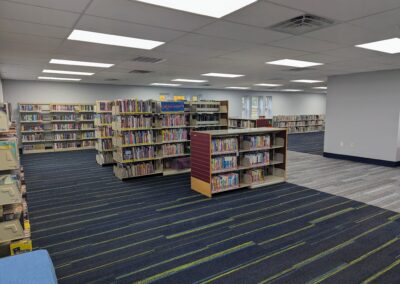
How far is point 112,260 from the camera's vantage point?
303 centimetres

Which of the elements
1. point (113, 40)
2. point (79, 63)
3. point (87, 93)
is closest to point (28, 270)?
point (113, 40)

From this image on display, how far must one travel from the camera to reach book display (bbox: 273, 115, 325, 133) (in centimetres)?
1661

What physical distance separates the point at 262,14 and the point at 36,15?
8.57 feet

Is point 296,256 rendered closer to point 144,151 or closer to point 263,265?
point 263,265

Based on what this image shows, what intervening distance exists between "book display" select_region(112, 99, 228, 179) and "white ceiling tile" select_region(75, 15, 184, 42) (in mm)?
2711

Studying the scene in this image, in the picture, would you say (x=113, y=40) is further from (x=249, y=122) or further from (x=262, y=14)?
(x=249, y=122)

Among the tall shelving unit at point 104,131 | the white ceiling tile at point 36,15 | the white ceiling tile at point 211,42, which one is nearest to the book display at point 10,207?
the white ceiling tile at point 36,15

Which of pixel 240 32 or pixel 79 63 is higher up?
pixel 79 63

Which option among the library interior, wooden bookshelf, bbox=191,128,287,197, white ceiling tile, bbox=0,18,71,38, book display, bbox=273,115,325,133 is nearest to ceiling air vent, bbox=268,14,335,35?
the library interior

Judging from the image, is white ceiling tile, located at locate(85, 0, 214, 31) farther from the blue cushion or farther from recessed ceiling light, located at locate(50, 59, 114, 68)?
recessed ceiling light, located at locate(50, 59, 114, 68)

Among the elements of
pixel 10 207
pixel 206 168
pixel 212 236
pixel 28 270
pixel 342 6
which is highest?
pixel 342 6

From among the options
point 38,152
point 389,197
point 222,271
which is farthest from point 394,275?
point 38,152

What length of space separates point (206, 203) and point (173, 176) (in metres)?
2.15

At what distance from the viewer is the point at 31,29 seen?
3.53 meters
